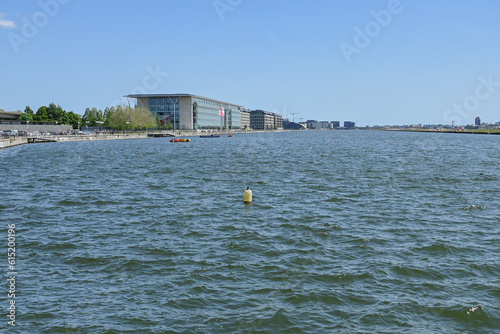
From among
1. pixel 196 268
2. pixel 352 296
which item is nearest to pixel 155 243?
pixel 196 268

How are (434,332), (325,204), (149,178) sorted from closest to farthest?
(434,332) → (325,204) → (149,178)

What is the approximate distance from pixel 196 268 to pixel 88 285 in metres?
4.24

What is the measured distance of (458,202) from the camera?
32844 mm

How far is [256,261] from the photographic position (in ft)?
62.4

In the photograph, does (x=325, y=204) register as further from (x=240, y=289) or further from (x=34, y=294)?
(x=34, y=294)

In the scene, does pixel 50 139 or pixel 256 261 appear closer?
pixel 256 261

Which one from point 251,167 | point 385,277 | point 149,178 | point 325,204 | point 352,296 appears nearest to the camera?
point 352,296

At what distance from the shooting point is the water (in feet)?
44.7

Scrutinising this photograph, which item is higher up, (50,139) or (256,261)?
(50,139)

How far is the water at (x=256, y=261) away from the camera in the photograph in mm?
13633

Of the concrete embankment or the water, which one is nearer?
the water

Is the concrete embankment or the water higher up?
the concrete embankment

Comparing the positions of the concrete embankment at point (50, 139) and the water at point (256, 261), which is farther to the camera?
the concrete embankment at point (50, 139)

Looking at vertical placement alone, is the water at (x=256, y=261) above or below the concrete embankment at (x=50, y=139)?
below
